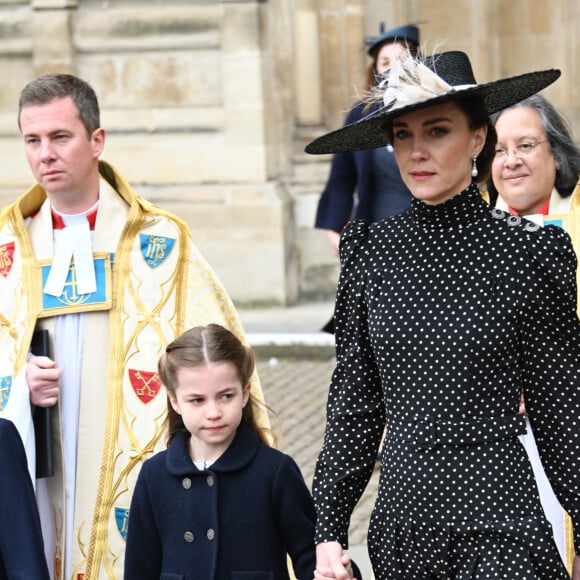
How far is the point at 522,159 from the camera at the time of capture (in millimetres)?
4566

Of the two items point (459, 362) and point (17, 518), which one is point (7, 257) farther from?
point (459, 362)

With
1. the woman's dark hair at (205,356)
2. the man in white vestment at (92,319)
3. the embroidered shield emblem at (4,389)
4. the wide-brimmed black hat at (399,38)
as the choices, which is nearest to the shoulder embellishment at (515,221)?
the woman's dark hair at (205,356)

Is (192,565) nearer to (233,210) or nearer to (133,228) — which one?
(133,228)

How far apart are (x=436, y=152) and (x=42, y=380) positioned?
1.54 meters

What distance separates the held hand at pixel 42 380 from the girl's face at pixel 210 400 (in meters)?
0.64

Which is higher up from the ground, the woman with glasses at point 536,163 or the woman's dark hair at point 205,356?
the woman with glasses at point 536,163

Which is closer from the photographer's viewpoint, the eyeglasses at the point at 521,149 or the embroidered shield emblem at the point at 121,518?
the embroidered shield emblem at the point at 121,518

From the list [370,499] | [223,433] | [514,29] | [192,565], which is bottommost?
[370,499]

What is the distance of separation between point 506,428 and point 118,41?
931cm

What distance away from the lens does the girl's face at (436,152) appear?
322 centimetres

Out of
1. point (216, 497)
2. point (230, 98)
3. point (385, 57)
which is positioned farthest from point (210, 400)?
point (230, 98)

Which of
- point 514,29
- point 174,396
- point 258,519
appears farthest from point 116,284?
point 514,29

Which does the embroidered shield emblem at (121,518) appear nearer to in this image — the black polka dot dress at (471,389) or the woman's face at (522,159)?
the black polka dot dress at (471,389)

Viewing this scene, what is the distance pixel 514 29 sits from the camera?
1259cm
